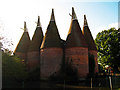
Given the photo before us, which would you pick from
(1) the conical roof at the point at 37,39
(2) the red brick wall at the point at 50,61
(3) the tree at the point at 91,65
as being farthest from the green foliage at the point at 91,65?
(1) the conical roof at the point at 37,39

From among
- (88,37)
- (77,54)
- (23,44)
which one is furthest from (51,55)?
(23,44)

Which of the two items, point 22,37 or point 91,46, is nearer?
point 91,46

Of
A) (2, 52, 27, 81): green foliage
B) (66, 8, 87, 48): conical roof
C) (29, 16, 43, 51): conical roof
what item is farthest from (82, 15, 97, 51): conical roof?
(2, 52, 27, 81): green foliage

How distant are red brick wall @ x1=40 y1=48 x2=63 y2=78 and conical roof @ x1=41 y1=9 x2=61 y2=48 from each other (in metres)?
0.91

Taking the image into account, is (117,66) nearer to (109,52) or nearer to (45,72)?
(109,52)

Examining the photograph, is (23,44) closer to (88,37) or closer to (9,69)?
(88,37)

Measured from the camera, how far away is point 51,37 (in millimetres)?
26156

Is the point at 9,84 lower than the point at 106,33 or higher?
lower

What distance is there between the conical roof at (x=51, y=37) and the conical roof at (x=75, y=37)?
1985 mm

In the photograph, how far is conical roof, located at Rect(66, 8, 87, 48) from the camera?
25.3 meters

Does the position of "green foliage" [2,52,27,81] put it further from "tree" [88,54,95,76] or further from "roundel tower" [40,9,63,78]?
"tree" [88,54,95,76]

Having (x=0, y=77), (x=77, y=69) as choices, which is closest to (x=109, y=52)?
(x=77, y=69)

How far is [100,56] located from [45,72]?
1404cm

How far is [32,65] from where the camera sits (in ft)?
99.3
